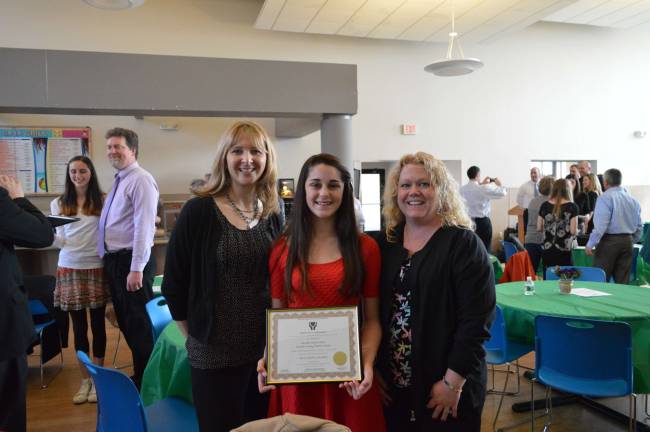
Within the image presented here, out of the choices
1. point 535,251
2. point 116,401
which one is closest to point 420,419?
point 116,401

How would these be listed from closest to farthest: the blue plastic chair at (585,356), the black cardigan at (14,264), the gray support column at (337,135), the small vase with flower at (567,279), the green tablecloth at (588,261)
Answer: the black cardigan at (14,264), the blue plastic chair at (585,356), the small vase with flower at (567,279), the gray support column at (337,135), the green tablecloth at (588,261)

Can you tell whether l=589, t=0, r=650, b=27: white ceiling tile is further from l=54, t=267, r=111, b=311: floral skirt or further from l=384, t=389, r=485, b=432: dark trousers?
l=54, t=267, r=111, b=311: floral skirt

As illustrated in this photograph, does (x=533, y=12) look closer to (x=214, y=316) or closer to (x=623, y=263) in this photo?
(x=623, y=263)

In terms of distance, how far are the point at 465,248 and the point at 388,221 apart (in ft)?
1.24

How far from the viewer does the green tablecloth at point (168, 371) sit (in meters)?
2.31

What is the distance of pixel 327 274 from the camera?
170cm

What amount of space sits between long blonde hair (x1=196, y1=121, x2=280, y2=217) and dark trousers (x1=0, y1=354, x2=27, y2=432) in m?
1.51

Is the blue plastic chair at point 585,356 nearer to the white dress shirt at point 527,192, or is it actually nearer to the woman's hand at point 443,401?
the woman's hand at point 443,401

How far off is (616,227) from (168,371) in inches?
203

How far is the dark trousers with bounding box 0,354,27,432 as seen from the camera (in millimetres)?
2371

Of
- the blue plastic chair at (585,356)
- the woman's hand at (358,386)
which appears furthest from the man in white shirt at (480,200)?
the woman's hand at (358,386)

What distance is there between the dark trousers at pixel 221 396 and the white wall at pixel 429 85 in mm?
6287

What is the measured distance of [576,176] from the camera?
27.2 ft

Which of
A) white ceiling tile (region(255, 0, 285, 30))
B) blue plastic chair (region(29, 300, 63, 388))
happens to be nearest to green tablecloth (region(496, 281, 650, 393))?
blue plastic chair (region(29, 300, 63, 388))
